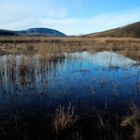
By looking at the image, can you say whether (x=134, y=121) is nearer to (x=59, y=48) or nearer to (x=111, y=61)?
(x=111, y=61)

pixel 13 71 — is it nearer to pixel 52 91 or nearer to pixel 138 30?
pixel 52 91

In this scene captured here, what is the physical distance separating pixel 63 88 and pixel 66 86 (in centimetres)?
38

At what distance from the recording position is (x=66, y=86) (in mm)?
12273

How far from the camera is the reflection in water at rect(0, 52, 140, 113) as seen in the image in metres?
9.91

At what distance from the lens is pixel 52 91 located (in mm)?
11445

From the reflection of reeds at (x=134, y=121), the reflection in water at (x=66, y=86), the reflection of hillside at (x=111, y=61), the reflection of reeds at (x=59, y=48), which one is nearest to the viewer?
the reflection of reeds at (x=134, y=121)

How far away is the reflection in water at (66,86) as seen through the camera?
9906 millimetres

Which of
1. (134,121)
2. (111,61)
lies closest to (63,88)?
(134,121)

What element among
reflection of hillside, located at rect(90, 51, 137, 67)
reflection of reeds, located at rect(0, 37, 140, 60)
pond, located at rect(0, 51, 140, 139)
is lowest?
pond, located at rect(0, 51, 140, 139)

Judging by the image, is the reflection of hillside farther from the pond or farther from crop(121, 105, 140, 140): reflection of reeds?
crop(121, 105, 140, 140): reflection of reeds

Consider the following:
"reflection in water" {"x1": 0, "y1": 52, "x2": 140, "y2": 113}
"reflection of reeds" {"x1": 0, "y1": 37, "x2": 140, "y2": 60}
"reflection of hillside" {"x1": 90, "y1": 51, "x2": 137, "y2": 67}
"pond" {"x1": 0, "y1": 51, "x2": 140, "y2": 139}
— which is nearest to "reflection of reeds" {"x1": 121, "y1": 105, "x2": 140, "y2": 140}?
"pond" {"x1": 0, "y1": 51, "x2": 140, "y2": 139}

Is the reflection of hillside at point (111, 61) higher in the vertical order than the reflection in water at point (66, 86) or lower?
higher

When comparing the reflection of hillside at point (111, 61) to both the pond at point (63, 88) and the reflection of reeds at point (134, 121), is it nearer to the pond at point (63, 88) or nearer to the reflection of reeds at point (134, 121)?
the pond at point (63, 88)

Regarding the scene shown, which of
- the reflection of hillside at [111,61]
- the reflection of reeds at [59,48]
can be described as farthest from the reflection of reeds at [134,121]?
the reflection of reeds at [59,48]
